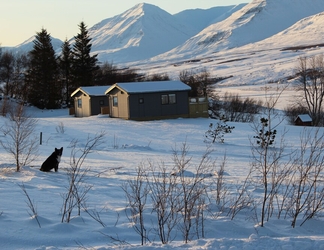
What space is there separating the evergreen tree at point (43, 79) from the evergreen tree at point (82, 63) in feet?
8.37

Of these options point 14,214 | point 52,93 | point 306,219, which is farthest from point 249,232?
point 52,93

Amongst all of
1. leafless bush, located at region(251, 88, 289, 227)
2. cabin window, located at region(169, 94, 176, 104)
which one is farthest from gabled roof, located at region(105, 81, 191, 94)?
leafless bush, located at region(251, 88, 289, 227)

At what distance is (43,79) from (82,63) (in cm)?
515

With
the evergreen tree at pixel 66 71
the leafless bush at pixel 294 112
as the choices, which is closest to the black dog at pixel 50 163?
the leafless bush at pixel 294 112

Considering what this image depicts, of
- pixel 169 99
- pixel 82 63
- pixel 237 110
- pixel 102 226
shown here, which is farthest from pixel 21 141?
pixel 82 63

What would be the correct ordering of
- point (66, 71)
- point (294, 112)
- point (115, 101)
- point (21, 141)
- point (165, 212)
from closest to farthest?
point (165, 212)
point (21, 141)
point (115, 101)
point (294, 112)
point (66, 71)

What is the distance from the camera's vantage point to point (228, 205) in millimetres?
7043

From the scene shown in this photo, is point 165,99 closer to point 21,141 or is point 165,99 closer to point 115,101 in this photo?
point 115,101

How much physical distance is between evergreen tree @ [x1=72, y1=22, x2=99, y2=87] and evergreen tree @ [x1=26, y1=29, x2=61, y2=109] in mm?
2551

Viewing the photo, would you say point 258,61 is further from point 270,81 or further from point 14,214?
point 14,214

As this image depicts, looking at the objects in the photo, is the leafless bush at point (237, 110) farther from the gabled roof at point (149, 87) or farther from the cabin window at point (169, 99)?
the cabin window at point (169, 99)

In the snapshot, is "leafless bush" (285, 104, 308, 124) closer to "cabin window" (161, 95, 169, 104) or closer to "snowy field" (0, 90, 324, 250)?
"cabin window" (161, 95, 169, 104)

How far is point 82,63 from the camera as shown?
5388 centimetres

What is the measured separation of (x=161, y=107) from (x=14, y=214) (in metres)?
31.4
